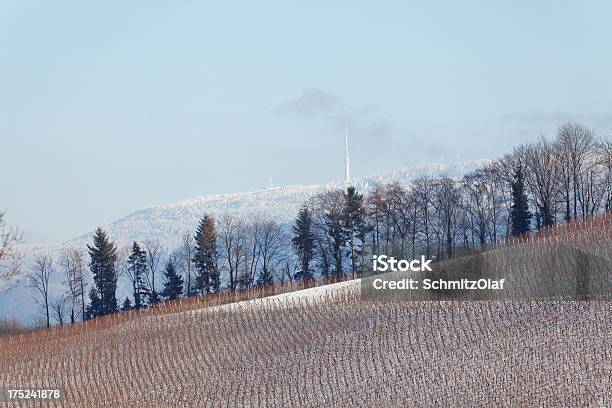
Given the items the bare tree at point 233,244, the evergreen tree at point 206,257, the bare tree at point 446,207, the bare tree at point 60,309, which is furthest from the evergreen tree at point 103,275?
the bare tree at point 446,207

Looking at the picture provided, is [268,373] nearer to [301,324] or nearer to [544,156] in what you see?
[301,324]

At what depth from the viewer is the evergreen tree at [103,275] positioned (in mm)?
71000

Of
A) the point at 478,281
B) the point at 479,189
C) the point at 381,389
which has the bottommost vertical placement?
the point at 381,389

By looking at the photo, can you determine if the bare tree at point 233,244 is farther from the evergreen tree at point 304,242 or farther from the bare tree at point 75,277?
the bare tree at point 75,277

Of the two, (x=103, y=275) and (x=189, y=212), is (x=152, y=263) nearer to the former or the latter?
(x=103, y=275)

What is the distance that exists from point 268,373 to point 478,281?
9797mm

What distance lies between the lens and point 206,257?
70062mm

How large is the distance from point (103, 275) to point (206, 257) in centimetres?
722

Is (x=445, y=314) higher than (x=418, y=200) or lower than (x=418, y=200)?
lower

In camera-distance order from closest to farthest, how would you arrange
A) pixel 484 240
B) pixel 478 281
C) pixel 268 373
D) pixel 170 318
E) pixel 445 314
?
1. pixel 268 373
2. pixel 445 314
3. pixel 478 281
4. pixel 170 318
5. pixel 484 240

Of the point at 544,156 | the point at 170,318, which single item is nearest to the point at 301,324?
the point at 170,318

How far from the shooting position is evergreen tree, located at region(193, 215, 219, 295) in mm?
69688

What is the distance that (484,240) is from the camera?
71188mm

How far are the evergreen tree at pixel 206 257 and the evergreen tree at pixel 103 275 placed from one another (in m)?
5.71
